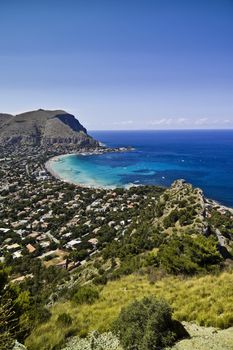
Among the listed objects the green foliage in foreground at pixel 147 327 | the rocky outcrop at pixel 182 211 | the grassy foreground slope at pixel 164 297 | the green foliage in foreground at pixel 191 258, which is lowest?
the rocky outcrop at pixel 182 211

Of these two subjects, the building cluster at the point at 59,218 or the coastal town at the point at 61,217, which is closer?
the coastal town at the point at 61,217

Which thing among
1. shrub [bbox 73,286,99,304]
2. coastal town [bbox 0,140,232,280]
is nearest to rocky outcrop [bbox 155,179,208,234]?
coastal town [bbox 0,140,232,280]

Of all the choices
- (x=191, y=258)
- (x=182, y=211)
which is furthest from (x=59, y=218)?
(x=191, y=258)

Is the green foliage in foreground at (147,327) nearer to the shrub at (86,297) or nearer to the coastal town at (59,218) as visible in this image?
the shrub at (86,297)

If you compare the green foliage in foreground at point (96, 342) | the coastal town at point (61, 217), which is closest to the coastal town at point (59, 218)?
the coastal town at point (61, 217)

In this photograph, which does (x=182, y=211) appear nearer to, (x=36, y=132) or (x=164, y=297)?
(x=164, y=297)

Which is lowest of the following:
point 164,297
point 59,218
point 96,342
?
point 59,218

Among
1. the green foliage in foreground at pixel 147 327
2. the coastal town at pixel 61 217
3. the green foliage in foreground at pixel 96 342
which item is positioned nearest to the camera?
the green foliage in foreground at pixel 147 327
